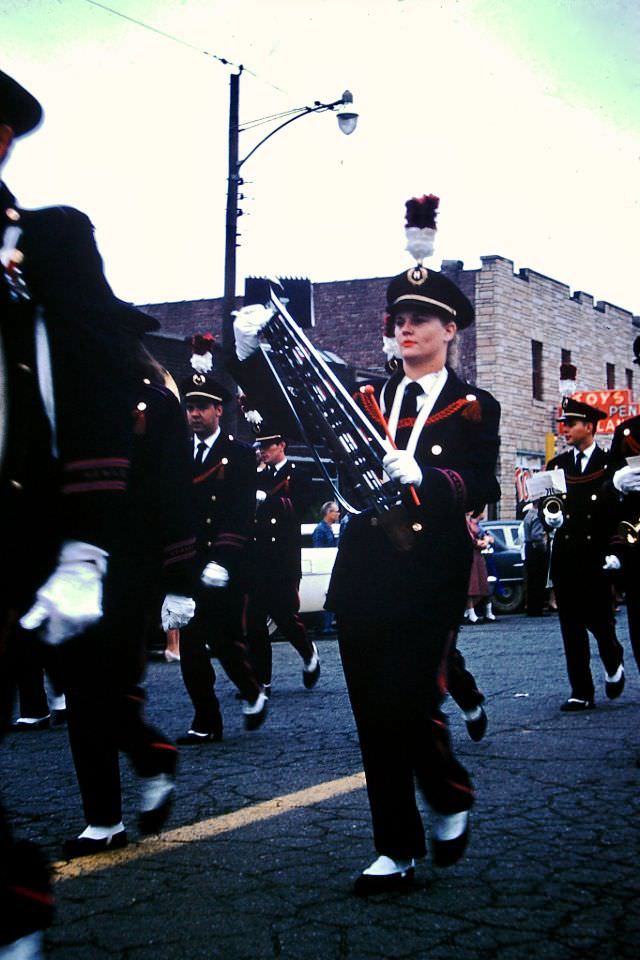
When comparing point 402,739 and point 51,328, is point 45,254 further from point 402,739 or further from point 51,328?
point 402,739

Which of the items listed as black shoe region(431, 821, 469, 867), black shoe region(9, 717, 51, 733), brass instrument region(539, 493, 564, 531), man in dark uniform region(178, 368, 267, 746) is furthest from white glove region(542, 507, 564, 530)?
black shoe region(431, 821, 469, 867)

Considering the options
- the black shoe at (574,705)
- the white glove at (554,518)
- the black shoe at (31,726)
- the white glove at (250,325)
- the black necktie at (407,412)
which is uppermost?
the white glove at (250,325)

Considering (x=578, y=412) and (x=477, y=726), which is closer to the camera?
(x=477, y=726)

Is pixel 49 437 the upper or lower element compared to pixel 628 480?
lower

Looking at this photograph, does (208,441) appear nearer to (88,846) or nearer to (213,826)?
(213,826)

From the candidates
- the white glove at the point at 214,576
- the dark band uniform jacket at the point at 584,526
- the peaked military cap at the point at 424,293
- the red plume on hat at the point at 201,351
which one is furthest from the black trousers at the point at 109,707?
the dark band uniform jacket at the point at 584,526

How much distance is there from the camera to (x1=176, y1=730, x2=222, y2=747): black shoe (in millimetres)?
7027

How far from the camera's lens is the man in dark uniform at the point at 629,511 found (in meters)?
6.25

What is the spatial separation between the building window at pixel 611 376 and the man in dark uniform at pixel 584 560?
30.0 meters

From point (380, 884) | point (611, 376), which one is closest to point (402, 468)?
point (380, 884)

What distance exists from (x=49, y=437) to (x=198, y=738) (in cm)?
459

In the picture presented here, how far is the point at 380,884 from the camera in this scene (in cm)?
399

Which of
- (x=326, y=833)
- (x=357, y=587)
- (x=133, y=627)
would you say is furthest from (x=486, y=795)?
(x=133, y=627)

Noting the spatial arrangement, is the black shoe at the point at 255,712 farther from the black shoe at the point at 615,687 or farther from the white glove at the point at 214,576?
the black shoe at the point at 615,687
